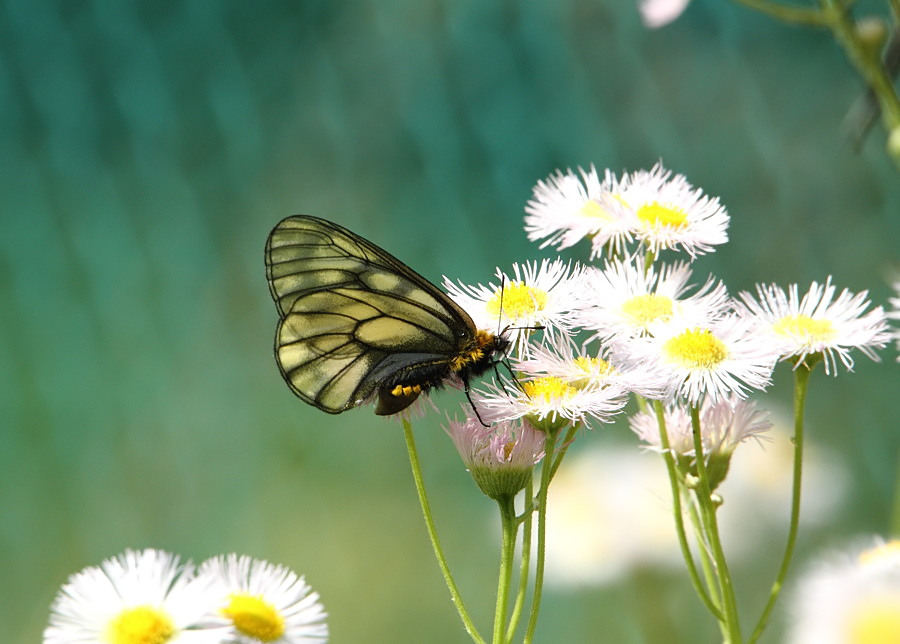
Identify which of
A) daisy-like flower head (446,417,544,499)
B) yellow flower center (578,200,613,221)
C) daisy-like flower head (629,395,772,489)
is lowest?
daisy-like flower head (446,417,544,499)

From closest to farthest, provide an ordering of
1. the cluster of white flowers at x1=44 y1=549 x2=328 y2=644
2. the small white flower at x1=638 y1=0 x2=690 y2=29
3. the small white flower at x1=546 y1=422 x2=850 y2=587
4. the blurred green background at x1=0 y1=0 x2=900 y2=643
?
the cluster of white flowers at x1=44 y1=549 x2=328 y2=644, the small white flower at x1=638 y1=0 x2=690 y2=29, the small white flower at x1=546 y1=422 x2=850 y2=587, the blurred green background at x1=0 y1=0 x2=900 y2=643

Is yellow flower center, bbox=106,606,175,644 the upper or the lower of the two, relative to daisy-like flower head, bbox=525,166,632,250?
lower

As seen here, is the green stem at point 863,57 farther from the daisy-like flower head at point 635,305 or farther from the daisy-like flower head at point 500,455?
the daisy-like flower head at point 500,455

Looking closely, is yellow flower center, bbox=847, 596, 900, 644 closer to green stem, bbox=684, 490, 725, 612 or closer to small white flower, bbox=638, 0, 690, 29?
green stem, bbox=684, 490, 725, 612

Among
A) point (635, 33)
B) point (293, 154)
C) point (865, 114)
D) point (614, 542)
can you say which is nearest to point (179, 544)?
point (293, 154)

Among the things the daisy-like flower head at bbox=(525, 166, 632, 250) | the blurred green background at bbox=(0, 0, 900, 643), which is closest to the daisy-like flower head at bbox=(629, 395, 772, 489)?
the daisy-like flower head at bbox=(525, 166, 632, 250)

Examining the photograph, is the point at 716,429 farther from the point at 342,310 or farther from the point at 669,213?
the point at 342,310
